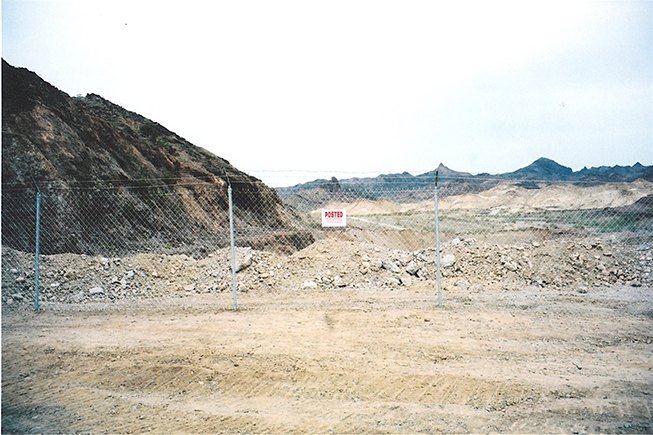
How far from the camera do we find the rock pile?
39.2 ft

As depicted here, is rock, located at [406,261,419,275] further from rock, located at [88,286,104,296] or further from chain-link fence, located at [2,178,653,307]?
rock, located at [88,286,104,296]

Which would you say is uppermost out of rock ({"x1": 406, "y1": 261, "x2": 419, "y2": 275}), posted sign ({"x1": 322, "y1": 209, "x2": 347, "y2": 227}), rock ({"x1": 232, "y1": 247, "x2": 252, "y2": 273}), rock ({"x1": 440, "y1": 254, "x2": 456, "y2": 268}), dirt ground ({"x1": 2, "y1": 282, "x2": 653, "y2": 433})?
posted sign ({"x1": 322, "y1": 209, "x2": 347, "y2": 227})

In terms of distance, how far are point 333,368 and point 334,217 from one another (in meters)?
4.60

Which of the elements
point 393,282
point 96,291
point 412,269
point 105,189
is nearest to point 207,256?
point 105,189

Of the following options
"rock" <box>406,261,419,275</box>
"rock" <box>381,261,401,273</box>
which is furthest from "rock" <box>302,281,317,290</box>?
"rock" <box>406,261,419,275</box>

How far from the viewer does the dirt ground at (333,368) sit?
17.6 feet

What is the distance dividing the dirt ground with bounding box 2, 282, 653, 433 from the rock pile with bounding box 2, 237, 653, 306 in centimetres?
143

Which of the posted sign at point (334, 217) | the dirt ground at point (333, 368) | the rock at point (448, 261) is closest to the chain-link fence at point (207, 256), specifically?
the rock at point (448, 261)

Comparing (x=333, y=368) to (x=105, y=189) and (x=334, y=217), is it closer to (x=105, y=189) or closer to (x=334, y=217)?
(x=334, y=217)

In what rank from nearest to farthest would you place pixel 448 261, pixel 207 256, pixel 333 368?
pixel 333 368, pixel 448 261, pixel 207 256

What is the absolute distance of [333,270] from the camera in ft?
42.5

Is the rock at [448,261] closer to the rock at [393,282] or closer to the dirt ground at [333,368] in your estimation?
the rock at [393,282]

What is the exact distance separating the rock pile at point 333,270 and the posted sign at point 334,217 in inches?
88.5

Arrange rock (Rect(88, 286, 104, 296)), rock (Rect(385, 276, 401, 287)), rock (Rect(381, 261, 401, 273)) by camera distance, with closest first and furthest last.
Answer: rock (Rect(88, 286, 104, 296)) < rock (Rect(385, 276, 401, 287)) < rock (Rect(381, 261, 401, 273))
